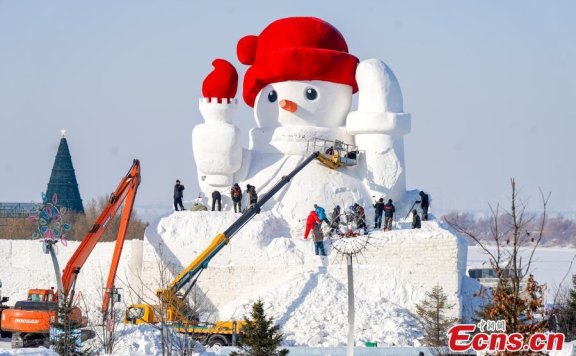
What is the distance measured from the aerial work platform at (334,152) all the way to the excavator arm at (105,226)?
14.9ft

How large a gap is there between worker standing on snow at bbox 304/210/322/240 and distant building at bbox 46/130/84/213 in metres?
19.5

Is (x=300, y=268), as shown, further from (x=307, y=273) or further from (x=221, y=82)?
(x=221, y=82)

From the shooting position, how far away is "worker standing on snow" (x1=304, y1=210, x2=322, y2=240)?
29.7 meters

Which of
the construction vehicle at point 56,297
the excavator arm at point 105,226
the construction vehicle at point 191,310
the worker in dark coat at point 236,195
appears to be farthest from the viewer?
the worker in dark coat at point 236,195

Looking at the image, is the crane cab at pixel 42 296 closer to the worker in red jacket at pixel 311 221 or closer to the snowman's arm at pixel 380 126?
the worker in red jacket at pixel 311 221

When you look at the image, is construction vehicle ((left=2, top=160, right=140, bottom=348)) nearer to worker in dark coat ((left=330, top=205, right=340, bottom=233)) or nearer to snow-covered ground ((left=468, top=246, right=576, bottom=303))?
worker in dark coat ((left=330, top=205, right=340, bottom=233))

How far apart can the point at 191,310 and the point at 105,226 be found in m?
3.78

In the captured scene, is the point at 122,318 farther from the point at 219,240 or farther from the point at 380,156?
the point at 380,156

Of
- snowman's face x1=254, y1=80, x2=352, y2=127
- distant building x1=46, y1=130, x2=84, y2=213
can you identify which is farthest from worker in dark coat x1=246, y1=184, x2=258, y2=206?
distant building x1=46, y1=130, x2=84, y2=213

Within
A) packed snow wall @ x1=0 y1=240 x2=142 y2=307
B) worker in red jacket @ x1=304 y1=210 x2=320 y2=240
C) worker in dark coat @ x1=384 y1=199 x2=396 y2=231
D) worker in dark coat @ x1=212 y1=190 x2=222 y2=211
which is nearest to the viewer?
worker in red jacket @ x1=304 y1=210 x2=320 y2=240

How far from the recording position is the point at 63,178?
47.9 meters

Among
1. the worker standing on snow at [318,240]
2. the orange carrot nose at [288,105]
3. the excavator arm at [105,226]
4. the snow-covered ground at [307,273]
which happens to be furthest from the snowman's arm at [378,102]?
the excavator arm at [105,226]

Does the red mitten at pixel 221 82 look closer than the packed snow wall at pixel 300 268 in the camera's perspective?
No

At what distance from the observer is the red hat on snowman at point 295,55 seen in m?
31.3
